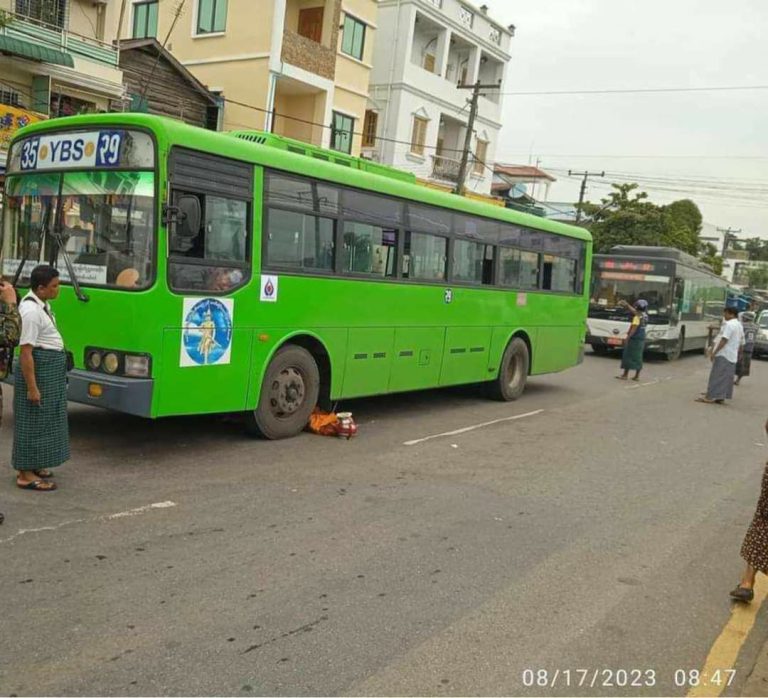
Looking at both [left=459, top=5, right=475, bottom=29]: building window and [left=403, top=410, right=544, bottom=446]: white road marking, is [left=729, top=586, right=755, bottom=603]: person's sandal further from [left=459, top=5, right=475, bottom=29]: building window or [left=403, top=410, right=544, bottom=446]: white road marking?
[left=459, top=5, right=475, bottom=29]: building window

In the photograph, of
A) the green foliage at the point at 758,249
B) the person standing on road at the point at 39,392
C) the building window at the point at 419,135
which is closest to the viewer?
the person standing on road at the point at 39,392

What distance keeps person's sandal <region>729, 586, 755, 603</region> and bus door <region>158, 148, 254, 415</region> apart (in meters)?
4.48

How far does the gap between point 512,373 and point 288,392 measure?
5444 millimetres

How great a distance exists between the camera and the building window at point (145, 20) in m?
25.8

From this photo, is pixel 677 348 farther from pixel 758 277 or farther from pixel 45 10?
pixel 758 277

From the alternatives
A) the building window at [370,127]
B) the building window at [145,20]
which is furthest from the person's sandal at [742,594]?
the building window at [370,127]

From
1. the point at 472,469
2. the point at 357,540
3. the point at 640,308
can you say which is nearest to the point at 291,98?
the point at 640,308

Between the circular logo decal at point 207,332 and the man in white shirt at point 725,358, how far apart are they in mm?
9749

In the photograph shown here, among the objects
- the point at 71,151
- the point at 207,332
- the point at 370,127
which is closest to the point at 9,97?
the point at 71,151

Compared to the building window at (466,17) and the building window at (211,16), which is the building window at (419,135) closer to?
the building window at (466,17)

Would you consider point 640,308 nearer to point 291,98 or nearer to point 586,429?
→ point 586,429

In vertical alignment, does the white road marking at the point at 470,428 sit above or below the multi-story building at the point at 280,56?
below

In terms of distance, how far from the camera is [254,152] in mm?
6988

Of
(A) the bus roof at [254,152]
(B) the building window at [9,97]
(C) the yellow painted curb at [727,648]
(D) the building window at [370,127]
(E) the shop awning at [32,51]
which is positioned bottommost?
(C) the yellow painted curb at [727,648]
